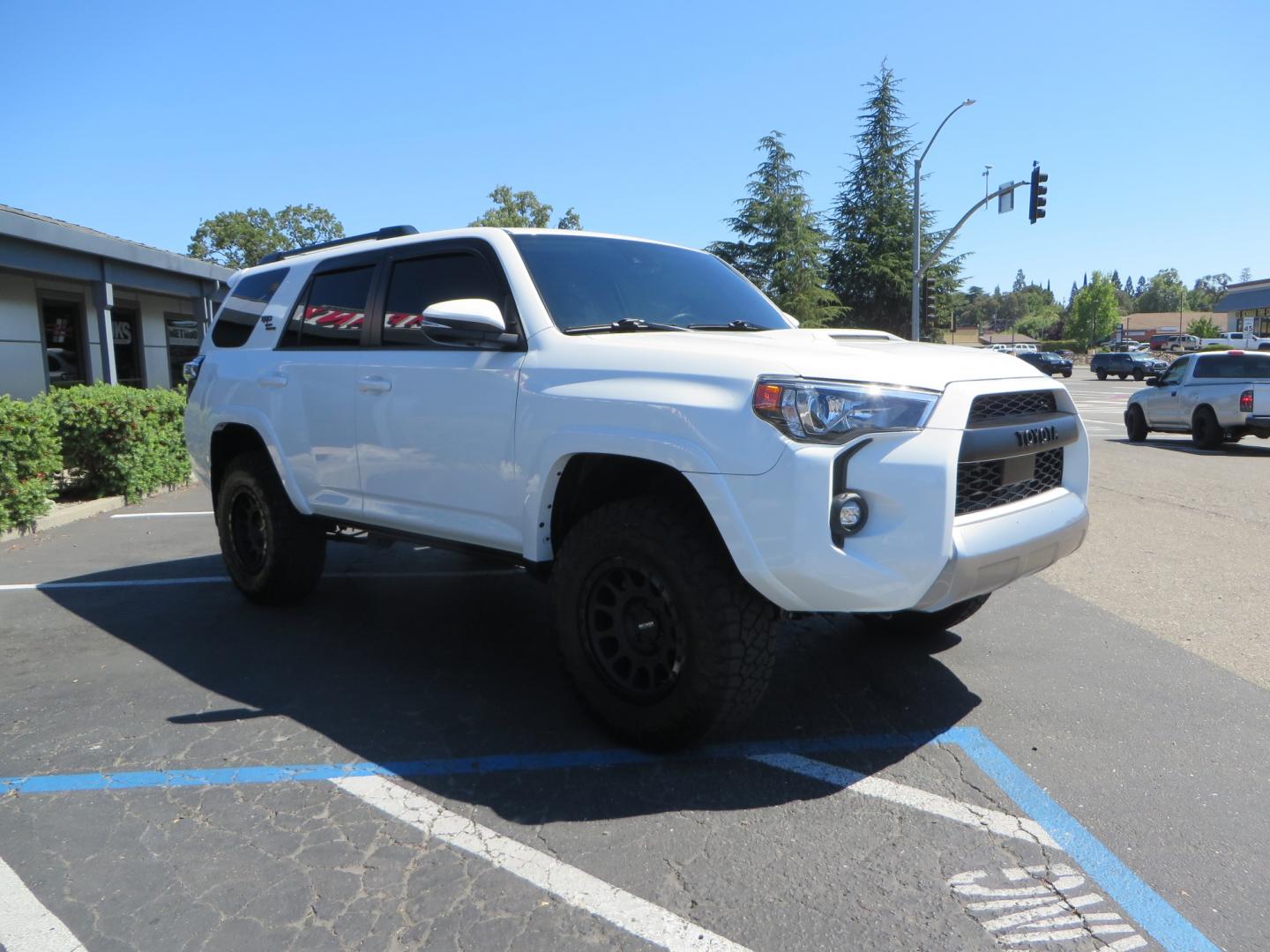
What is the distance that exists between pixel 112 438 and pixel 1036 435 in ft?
30.9

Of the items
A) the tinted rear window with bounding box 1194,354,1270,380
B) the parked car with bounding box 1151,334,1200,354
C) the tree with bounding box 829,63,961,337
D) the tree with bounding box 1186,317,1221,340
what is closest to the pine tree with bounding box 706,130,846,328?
the tree with bounding box 829,63,961,337

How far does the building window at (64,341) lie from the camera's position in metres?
16.5

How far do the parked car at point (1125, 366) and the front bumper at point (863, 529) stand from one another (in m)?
48.4

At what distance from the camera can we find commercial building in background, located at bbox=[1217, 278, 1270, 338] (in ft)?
262

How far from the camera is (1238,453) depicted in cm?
1439

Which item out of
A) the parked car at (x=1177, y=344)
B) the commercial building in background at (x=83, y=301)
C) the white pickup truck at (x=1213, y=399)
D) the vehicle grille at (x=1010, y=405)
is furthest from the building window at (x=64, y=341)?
the parked car at (x=1177, y=344)

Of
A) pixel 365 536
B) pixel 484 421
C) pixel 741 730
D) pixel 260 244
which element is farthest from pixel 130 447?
pixel 260 244

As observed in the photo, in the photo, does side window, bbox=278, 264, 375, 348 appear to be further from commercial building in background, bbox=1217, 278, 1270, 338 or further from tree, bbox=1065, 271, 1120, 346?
tree, bbox=1065, 271, 1120, 346

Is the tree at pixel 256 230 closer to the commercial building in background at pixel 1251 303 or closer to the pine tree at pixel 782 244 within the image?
the pine tree at pixel 782 244

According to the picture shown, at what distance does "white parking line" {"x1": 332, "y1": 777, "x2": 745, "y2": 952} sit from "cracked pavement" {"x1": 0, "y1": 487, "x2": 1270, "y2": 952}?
33mm

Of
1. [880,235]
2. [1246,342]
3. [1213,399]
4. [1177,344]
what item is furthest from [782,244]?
[1177,344]

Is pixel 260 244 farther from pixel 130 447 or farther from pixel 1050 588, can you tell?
pixel 1050 588

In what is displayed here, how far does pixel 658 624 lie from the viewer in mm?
3291

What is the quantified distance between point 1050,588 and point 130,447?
9.08 m
